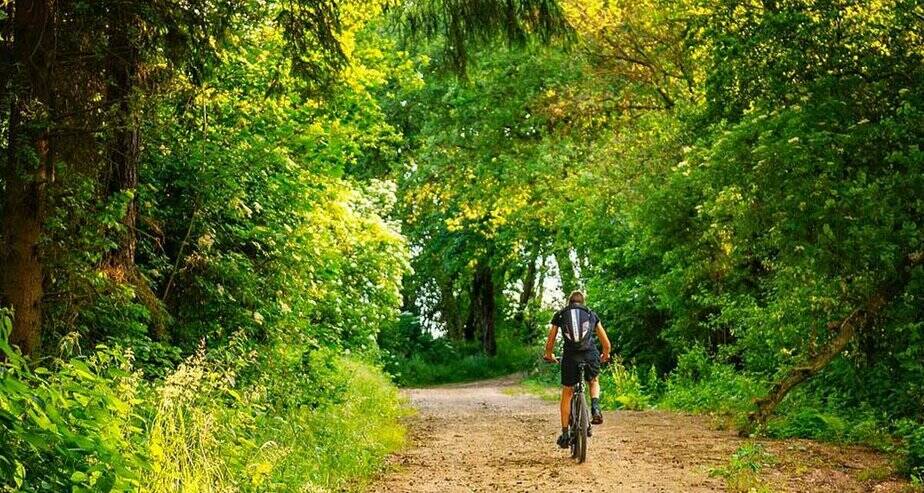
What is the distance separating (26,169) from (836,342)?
396 inches

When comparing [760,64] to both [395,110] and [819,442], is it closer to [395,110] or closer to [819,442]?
[819,442]

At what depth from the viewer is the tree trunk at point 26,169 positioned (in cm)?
808

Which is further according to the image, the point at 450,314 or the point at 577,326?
the point at 450,314

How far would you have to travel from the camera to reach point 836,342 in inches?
535

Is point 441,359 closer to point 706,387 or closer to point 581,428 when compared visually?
point 706,387

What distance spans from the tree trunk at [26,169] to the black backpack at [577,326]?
18.7 feet

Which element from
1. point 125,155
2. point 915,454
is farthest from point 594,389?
point 125,155

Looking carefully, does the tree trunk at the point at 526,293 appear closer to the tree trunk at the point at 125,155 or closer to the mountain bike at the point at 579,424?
the mountain bike at the point at 579,424

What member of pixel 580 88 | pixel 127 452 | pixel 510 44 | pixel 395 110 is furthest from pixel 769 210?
pixel 395 110

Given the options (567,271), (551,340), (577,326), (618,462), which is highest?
(567,271)

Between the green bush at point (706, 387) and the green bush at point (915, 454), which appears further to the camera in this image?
the green bush at point (706, 387)

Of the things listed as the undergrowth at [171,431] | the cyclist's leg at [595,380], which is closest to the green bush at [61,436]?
the undergrowth at [171,431]

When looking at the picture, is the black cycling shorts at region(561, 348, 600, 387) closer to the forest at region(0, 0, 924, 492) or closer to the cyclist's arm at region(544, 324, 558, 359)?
the cyclist's arm at region(544, 324, 558, 359)

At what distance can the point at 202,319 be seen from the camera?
11.0 meters
